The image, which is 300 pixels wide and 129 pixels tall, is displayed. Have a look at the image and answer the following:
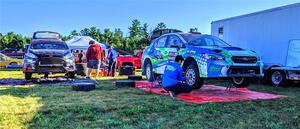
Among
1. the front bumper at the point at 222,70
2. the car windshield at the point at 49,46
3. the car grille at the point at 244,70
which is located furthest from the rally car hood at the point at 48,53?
the car grille at the point at 244,70

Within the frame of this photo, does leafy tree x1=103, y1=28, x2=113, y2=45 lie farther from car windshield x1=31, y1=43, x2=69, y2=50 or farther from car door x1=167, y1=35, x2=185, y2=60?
car door x1=167, y1=35, x2=185, y2=60

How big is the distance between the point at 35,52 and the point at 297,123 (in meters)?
9.42

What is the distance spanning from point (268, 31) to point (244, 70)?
403 centimetres

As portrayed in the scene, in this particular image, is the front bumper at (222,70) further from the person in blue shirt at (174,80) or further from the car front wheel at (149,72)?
the car front wheel at (149,72)

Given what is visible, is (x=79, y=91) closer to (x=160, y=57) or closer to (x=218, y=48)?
(x=160, y=57)

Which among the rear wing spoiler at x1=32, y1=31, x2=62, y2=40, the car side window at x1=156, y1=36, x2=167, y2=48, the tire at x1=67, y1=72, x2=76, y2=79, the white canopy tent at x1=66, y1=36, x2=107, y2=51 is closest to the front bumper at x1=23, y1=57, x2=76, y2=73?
the tire at x1=67, y1=72, x2=76, y2=79

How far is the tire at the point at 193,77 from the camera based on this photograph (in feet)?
29.4

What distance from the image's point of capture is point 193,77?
9.09 m

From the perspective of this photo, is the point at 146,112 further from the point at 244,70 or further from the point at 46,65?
the point at 46,65

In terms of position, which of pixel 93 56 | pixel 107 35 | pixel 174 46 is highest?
pixel 107 35

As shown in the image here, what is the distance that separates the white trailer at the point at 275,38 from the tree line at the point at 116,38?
35.0 m

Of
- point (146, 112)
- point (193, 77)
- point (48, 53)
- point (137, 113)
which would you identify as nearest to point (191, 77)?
point (193, 77)

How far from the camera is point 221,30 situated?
14.6 meters

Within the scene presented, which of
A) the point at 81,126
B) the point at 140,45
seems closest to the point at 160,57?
the point at 81,126
